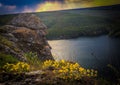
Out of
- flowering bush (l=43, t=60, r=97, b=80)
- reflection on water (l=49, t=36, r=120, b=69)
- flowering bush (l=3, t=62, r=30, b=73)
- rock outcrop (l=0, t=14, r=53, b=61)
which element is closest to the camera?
flowering bush (l=43, t=60, r=97, b=80)

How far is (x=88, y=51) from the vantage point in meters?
5.12

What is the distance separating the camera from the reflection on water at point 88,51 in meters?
5.07

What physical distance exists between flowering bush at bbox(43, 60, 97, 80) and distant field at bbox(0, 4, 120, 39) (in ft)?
1.64

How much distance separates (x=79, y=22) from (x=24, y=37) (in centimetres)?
101

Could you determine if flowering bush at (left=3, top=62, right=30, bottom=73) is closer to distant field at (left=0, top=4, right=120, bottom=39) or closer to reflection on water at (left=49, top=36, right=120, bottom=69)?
reflection on water at (left=49, top=36, right=120, bottom=69)

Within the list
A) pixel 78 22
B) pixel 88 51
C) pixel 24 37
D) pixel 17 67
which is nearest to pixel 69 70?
pixel 88 51

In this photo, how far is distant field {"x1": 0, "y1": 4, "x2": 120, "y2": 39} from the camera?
5.27 metres

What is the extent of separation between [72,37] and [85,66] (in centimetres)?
58

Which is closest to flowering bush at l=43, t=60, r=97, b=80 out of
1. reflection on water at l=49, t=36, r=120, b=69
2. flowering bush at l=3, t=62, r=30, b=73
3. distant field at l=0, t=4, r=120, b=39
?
reflection on water at l=49, t=36, r=120, b=69

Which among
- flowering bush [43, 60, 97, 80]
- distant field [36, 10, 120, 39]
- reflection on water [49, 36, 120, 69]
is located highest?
distant field [36, 10, 120, 39]

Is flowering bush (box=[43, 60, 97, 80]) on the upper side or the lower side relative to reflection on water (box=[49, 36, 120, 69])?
lower

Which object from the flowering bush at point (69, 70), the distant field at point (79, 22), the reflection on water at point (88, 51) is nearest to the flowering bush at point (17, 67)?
the flowering bush at point (69, 70)

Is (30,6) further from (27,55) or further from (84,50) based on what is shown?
(84,50)

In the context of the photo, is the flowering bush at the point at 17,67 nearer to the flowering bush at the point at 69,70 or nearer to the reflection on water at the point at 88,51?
the flowering bush at the point at 69,70
